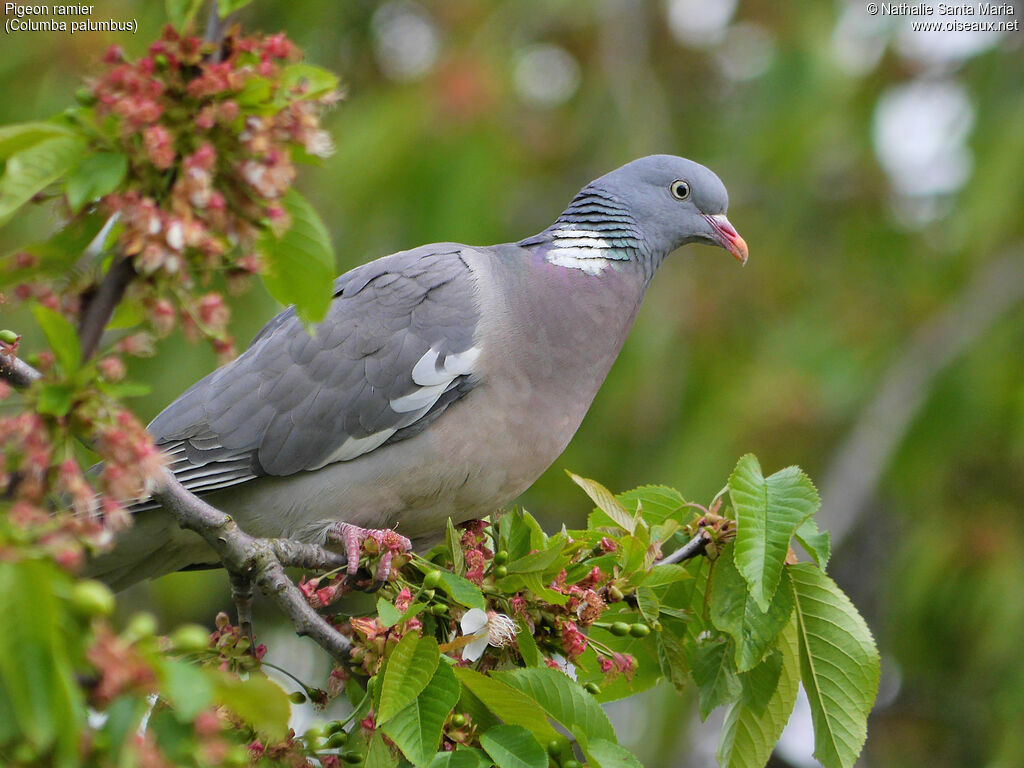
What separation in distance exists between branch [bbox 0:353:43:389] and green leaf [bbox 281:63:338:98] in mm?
588

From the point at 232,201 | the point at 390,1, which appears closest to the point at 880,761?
the point at 390,1

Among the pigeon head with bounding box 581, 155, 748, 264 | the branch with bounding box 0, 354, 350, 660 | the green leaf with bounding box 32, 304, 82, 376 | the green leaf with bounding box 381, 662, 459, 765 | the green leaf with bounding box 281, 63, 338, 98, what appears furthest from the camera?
the pigeon head with bounding box 581, 155, 748, 264

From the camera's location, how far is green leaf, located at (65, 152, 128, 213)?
161 cm

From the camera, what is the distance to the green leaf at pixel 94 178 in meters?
1.61

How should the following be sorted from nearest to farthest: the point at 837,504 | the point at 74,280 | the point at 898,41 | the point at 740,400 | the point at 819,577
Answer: the point at 74,280 → the point at 819,577 → the point at 837,504 → the point at 740,400 → the point at 898,41

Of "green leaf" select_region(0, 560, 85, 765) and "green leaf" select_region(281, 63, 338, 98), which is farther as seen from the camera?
"green leaf" select_region(281, 63, 338, 98)

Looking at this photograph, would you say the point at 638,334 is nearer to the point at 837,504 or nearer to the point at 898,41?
the point at 837,504

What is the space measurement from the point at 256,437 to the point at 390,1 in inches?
248

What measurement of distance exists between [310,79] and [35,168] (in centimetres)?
41

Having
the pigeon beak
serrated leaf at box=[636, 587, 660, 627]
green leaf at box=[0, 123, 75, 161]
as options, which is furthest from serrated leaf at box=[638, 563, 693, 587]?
the pigeon beak

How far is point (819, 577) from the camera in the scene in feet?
8.44

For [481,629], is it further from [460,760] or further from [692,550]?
[692,550]

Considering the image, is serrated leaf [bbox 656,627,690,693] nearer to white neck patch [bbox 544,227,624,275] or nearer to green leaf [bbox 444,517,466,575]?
green leaf [bbox 444,517,466,575]

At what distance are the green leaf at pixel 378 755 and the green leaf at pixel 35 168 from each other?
4.05ft
